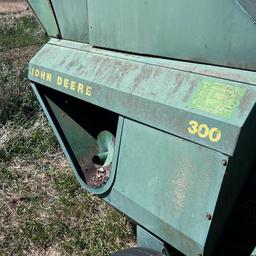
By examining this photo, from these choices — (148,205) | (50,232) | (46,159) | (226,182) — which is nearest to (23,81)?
(46,159)

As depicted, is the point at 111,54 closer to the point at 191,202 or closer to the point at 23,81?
the point at 191,202

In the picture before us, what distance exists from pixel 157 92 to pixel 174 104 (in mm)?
127

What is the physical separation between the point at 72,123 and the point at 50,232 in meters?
0.96

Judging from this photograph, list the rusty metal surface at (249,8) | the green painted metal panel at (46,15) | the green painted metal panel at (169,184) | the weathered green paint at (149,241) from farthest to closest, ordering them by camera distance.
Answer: the green painted metal panel at (46,15) → the weathered green paint at (149,241) → the green painted metal panel at (169,184) → the rusty metal surface at (249,8)

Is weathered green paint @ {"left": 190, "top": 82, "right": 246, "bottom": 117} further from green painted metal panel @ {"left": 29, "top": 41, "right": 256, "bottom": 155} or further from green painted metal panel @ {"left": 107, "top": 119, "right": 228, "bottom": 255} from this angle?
green painted metal panel @ {"left": 107, "top": 119, "right": 228, "bottom": 255}

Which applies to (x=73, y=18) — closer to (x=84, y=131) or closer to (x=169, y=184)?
(x=84, y=131)

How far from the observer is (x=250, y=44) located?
168 centimetres

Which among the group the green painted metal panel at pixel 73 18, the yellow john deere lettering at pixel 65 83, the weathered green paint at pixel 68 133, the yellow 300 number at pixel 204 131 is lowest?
the weathered green paint at pixel 68 133

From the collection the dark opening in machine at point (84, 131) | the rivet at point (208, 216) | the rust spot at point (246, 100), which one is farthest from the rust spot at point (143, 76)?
the dark opening in machine at point (84, 131)

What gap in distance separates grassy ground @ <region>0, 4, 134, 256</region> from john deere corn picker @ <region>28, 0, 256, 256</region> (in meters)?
0.88

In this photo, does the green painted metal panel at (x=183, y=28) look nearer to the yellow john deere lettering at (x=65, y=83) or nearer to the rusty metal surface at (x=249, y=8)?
the rusty metal surface at (x=249, y=8)

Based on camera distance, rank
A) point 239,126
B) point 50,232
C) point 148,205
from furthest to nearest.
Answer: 1. point 50,232
2. point 148,205
3. point 239,126

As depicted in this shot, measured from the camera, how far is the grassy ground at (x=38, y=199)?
10.9 feet

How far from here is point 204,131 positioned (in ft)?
5.73
